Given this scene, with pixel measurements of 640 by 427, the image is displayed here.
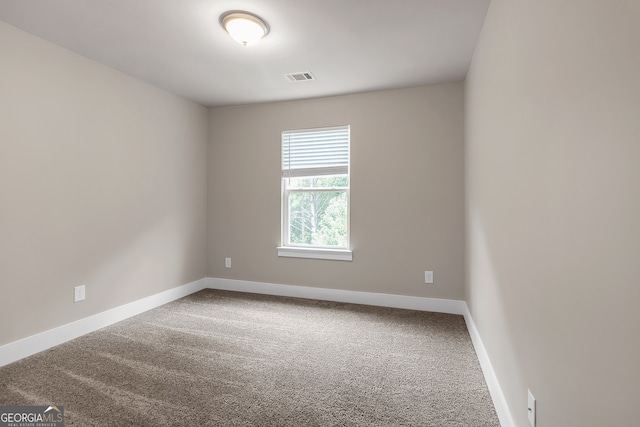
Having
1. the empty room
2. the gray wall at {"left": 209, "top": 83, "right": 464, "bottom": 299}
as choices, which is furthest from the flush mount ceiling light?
the gray wall at {"left": 209, "top": 83, "right": 464, "bottom": 299}

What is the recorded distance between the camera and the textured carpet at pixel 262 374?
72.2 inches

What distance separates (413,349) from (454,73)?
2.64 m

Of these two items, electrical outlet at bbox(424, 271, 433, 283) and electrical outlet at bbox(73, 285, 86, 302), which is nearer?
electrical outlet at bbox(73, 285, 86, 302)

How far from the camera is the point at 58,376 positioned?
2.22m

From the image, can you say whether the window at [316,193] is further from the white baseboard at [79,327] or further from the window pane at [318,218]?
the white baseboard at [79,327]

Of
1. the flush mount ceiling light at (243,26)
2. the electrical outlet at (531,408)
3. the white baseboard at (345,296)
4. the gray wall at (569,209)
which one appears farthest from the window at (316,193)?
the electrical outlet at (531,408)

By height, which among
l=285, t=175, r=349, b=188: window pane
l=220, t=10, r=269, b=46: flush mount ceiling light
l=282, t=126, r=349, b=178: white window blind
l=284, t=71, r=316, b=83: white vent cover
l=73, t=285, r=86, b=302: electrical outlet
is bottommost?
l=73, t=285, r=86, b=302: electrical outlet

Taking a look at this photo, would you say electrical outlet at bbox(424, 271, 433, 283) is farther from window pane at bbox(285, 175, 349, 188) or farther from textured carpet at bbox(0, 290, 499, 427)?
window pane at bbox(285, 175, 349, 188)

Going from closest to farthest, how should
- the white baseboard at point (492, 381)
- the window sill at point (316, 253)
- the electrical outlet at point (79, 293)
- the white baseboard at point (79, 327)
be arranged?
the white baseboard at point (492, 381) < the white baseboard at point (79, 327) < the electrical outlet at point (79, 293) < the window sill at point (316, 253)

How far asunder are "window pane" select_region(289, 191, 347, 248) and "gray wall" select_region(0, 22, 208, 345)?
1399mm

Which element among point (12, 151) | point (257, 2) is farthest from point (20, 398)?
point (257, 2)

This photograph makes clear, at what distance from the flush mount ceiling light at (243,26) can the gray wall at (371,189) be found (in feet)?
5.48

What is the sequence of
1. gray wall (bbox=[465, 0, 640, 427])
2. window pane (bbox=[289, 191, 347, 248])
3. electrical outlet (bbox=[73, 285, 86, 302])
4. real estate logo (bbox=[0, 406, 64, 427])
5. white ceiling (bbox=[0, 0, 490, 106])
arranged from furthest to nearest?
window pane (bbox=[289, 191, 347, 248])
electrical outlet (bbox=[73, 285, 86, 302])
white ceiling (bbox=[0, 0, 490, 106])
real estate logo (bbox=[0, 406, 64, 427])
gray wall (bbox=[465, 0, 640, 427])

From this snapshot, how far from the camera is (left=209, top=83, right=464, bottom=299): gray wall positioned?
142 inches
